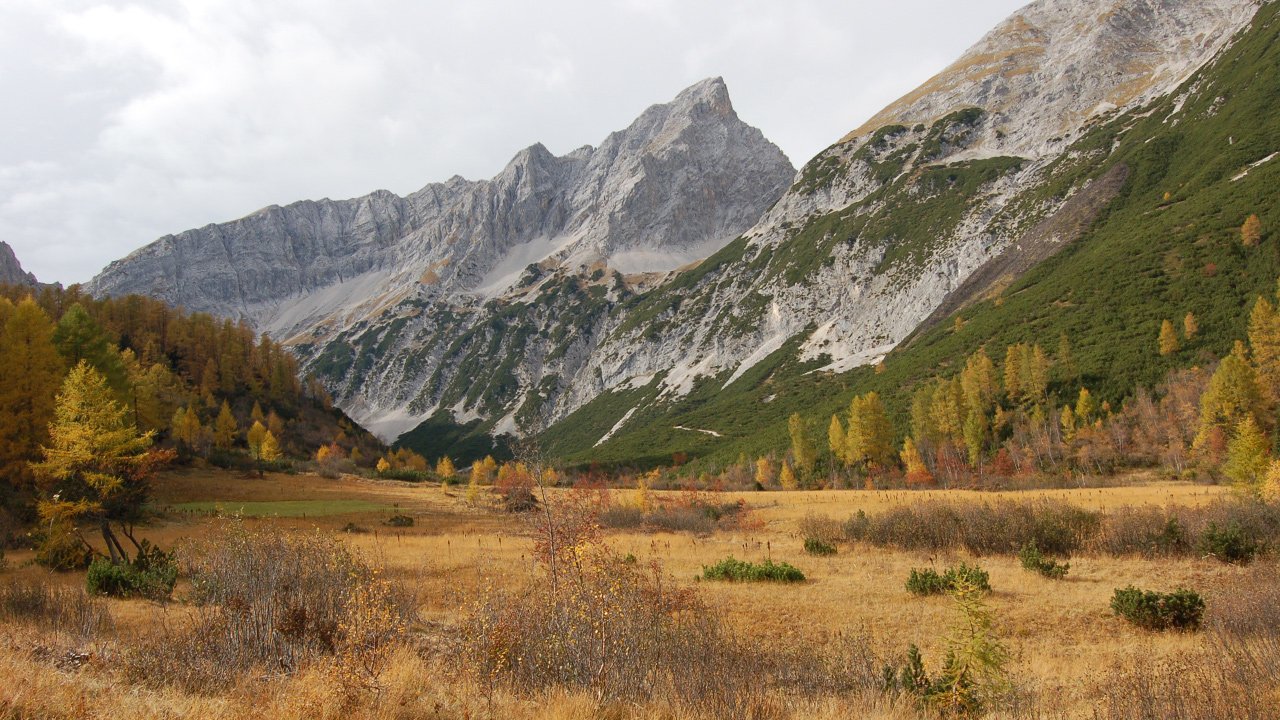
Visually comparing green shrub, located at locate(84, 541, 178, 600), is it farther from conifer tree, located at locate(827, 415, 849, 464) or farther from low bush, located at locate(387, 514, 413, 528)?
conifer tree, located at locate(827, 415, 849, 464)

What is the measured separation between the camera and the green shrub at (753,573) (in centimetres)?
2077

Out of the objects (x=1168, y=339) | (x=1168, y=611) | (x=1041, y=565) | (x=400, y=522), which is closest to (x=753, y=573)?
(x=1041, y=565)

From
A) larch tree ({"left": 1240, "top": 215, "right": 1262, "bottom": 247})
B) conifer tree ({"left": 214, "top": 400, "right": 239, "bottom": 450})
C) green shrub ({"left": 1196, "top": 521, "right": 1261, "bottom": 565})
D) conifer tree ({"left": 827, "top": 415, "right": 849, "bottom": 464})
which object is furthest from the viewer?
conifer tree ({"left": 214, "top": 400, "right": 239, "bottom": 450})

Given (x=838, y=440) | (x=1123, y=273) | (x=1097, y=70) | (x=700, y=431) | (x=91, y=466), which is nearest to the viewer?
(x=91, y=466)

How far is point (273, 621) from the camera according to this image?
34.5ft

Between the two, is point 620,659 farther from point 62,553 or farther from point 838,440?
point 838,440

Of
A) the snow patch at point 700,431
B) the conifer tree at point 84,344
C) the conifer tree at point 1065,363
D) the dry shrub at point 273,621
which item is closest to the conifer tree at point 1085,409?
the conifer tree at point 1065,363

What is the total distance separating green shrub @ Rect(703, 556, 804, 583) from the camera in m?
20.8

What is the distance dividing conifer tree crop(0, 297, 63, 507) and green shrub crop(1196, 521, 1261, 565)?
56.3 metres

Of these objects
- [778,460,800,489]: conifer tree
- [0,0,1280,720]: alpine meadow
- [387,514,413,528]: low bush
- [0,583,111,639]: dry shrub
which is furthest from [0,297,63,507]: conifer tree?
[778,460,800,489]: conifer tree

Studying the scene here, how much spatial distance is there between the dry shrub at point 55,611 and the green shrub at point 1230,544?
32759mm

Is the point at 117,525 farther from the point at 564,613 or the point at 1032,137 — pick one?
the point at 1032,137

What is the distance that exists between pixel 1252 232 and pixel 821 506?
257 ft

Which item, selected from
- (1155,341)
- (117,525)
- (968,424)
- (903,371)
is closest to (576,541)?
(117,525)
